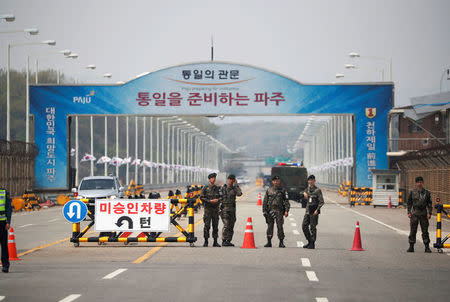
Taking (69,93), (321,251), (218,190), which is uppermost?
(69,93)

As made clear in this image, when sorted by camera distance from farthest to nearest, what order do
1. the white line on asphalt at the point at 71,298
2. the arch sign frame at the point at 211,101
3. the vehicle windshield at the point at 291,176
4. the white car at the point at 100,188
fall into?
the vehicle windshield at the point at 291,176, the arch sign frame at the point at 211,101, the white car at the point at 100,188, the white line on asphalt at the point at 71,298

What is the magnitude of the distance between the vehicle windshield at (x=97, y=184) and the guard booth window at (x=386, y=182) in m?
20.0

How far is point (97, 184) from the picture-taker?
127 ft

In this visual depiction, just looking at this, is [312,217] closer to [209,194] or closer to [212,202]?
[212,202]

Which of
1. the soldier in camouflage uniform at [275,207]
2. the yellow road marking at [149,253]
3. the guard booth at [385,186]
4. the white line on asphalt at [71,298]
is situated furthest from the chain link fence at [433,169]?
the white line on asphalt at [71,298]

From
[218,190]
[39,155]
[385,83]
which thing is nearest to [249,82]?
[385,83]

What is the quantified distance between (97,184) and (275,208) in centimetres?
1909

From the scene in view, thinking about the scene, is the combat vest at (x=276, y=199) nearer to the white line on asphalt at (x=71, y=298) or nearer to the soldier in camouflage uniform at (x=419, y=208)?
the soldier in camouflage uniform at (x=419, y=208)

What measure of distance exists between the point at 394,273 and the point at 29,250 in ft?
29.8

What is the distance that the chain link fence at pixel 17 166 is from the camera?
1891 inches

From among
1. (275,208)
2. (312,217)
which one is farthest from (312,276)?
(275,208)

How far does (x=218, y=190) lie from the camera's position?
70.1ft

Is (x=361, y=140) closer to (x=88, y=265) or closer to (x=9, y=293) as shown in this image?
(x=88, y=265)

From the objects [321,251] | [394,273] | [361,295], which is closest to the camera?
[361,295]
